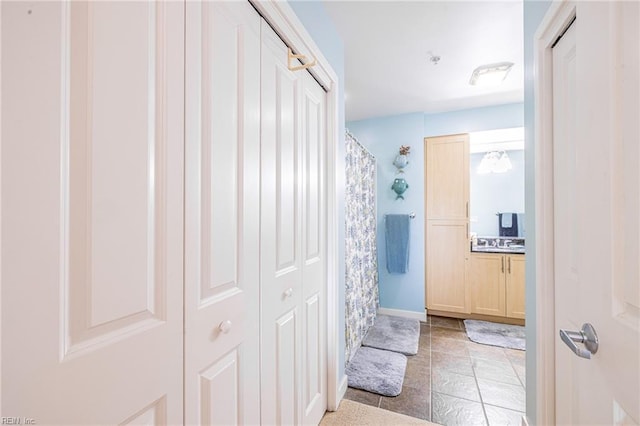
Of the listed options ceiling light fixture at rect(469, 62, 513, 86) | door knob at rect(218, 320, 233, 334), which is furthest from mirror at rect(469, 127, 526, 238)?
door knob at rect(218, 320, 233, 334)

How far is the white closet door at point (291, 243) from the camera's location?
3.57 ft

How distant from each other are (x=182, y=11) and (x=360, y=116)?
10.4 ft

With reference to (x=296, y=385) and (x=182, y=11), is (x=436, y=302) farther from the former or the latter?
(x=182, y=11)

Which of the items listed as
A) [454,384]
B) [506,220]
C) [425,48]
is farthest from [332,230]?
[506,220]

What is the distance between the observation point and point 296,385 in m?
1.31

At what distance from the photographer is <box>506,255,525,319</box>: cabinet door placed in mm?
3074

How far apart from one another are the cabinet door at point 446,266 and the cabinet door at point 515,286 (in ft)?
1.50

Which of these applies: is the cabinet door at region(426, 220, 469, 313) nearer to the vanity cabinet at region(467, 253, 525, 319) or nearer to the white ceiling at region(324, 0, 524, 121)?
the vanity cabinet at region(467, 253, 525, 319)

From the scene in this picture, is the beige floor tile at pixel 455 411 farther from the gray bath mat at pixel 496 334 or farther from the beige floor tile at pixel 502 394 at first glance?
the gray bath mat at pixel 496 334

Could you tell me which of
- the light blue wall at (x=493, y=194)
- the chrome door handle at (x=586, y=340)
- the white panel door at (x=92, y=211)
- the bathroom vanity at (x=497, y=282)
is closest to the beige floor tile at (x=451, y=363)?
the bathroom vanity at (x=497, y=282)

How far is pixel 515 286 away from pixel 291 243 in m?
3.12

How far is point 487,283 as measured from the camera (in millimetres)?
3234

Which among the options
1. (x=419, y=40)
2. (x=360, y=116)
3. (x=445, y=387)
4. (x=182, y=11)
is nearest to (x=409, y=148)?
(x=360, y=116)

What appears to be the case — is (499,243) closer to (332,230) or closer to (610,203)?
(332,230)
